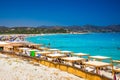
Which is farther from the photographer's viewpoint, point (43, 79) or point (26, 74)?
point (26, 74)

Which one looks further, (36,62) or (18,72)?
(36,62)

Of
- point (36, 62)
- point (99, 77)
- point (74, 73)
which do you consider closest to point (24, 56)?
point (36, 62)

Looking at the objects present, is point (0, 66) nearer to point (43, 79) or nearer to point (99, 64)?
point (43, 79)

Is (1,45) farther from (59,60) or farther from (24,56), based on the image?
(59,60)

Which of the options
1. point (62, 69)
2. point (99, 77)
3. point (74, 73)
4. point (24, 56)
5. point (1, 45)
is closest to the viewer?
point (99, 77)

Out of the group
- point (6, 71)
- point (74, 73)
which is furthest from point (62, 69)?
point (6, 71)

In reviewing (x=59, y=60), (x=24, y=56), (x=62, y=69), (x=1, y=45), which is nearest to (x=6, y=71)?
(x=62, y=69)

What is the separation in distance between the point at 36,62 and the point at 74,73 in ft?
19.2

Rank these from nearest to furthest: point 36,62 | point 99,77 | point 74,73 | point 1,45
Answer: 1. point 99,77
2. point 74,73
3. point 36,62
4. point 1,45

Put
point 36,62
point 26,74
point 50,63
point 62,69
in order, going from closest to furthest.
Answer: point 26,74
point 62,69
point 50,63
point 36,62

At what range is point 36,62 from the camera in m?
20.7

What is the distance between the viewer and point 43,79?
13.3m

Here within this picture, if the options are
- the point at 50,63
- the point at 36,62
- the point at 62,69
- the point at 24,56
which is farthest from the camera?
the point at 24,56

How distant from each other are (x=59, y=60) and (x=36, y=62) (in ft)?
8.21
